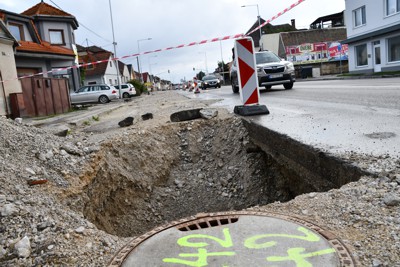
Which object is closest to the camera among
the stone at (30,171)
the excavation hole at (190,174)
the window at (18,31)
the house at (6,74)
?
the stone at (30,171)

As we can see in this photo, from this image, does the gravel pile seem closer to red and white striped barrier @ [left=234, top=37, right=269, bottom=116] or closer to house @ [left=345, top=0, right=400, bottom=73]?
red and white striped barrier @ [left=234, top=37, right=269, bottom=116]

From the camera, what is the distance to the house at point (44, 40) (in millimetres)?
24984

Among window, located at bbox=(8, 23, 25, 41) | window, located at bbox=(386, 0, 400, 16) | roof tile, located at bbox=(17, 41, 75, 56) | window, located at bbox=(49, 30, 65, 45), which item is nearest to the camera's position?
roof tile, located at bbox=(17, 41, 75, 56)

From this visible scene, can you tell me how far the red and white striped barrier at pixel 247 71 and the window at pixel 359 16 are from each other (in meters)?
28.0

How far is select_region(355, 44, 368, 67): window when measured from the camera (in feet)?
99.7

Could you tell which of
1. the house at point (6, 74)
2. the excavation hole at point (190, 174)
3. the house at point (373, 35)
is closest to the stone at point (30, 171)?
the excavation hole at point (190, 174)

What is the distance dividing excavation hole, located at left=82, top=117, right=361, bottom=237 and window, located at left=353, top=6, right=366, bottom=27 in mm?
28740

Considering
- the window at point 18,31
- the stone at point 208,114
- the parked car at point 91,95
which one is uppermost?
the window at point 18,31

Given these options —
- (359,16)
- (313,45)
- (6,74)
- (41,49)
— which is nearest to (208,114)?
(6,74)

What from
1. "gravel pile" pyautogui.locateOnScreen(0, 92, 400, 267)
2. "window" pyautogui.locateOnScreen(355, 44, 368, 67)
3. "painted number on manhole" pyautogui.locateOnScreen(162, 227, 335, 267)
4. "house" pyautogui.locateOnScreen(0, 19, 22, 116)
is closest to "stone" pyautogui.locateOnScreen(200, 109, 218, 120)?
"gravel pile" pyautogui.locateOnScreen(0, 92, 400, 267)

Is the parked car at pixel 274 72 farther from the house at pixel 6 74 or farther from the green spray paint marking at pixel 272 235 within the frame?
the green spray paint marking at pixel 272 235

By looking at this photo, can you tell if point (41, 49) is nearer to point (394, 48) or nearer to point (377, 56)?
point (377, 56)

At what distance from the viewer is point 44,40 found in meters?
31.0

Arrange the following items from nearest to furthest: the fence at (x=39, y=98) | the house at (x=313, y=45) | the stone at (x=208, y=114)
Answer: the stone at (x=208, y=114) → the fence at (x=39, y=98) → the house at (x=313, y=45)
